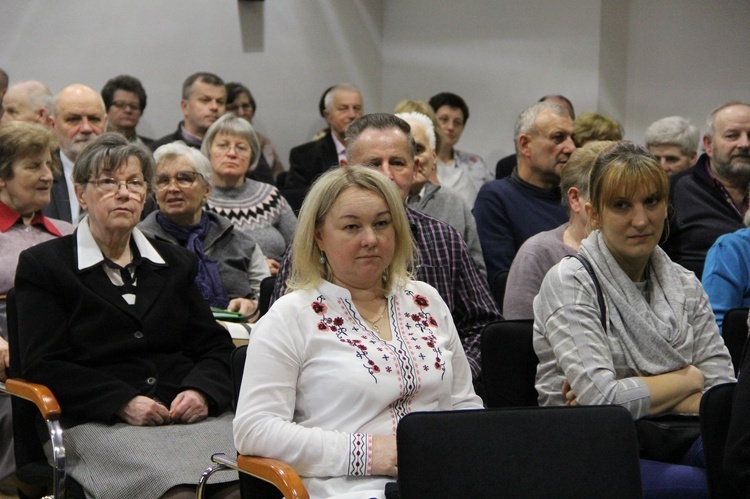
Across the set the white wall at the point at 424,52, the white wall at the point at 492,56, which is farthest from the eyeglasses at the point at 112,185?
the white wall at the point at 492,56

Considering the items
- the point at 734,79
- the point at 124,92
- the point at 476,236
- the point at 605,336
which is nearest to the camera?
the point at 605,336

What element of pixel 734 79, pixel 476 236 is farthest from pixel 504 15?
pixel 476 236

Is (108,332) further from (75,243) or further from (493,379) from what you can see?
(493,379)

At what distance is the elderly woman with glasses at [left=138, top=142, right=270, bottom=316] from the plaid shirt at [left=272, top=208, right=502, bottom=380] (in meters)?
1.07

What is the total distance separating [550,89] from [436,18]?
3.38 feet

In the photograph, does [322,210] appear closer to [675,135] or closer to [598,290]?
[598,290]

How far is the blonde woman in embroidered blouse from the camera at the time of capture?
206 centimetres

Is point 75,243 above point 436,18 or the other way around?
the other way around

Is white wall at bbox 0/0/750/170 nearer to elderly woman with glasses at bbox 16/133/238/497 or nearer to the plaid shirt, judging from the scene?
elderly woman with glasses at bbox 16/133/238/497

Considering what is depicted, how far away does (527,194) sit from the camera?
13.6ft

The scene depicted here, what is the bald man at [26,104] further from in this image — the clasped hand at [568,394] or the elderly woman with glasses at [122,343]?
the clasped hand at [568,394]

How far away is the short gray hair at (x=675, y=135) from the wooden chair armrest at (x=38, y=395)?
3.55 meters

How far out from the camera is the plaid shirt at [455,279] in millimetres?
2949

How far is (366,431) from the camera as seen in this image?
2.12 m
